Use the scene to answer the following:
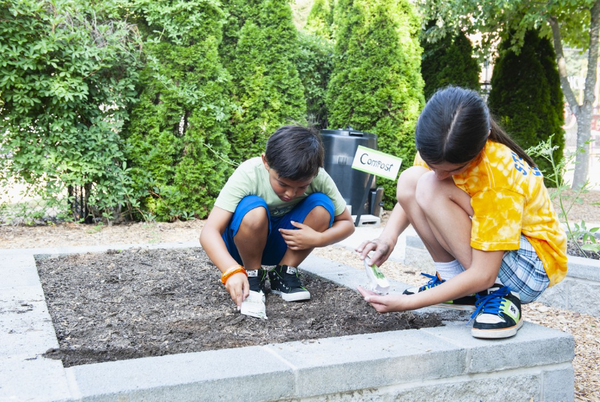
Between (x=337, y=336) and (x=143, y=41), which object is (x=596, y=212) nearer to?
(x=143, y=41)

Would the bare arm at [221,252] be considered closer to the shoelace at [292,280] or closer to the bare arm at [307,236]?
the bare arm at [307,236]

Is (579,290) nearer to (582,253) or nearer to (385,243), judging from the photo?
(582,253)

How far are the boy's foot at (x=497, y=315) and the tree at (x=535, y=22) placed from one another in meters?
5.46

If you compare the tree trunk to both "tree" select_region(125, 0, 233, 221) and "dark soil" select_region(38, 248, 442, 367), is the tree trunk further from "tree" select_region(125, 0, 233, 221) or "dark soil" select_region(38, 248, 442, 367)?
"dark soil" select_region(38, 248, 442, 367)

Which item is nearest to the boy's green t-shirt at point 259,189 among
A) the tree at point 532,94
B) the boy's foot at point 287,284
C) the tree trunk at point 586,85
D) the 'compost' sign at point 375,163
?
the boy's foot at point 287,284

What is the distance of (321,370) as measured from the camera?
1567mm

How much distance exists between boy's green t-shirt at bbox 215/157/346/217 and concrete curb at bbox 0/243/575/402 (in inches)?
32.4

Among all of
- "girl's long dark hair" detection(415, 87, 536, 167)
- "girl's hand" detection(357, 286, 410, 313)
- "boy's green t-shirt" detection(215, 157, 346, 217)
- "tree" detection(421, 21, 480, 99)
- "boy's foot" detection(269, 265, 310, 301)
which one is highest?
"tree" detection(421, 21, 480, 99)

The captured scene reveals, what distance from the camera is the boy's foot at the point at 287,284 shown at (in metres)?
2.54

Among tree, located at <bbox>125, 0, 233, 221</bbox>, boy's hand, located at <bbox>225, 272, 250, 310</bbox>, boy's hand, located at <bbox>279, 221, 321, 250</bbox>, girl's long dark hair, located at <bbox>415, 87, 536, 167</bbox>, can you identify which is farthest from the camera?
tree, located at <bbox>125, 0, 233, 221</bbox>

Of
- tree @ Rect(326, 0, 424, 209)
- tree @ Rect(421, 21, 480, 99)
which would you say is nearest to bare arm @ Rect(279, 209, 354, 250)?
tree @ Rect(326, 0, 424, 209)

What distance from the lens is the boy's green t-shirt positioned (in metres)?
2.44

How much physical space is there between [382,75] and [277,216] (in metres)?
4.64

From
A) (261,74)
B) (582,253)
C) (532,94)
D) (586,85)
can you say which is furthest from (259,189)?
(586,85)
